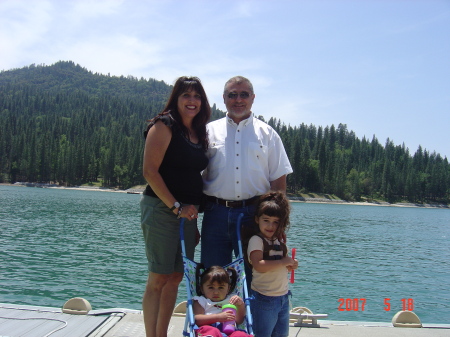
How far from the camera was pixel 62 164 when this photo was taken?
108m

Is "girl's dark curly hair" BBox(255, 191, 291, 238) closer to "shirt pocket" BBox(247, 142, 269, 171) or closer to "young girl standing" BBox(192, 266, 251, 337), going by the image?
"shirt pocket" BBox(247, 142, 269, 171)

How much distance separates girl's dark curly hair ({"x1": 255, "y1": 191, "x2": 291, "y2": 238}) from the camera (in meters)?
3.91

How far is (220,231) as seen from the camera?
4207 millimetres

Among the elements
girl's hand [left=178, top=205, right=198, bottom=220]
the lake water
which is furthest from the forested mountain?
girl's hand [left=178, top=205, right=198, bottom=220]

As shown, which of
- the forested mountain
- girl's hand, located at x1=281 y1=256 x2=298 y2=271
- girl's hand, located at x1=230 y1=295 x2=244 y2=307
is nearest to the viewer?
girl's hand, located at x1=230 y1=295 x2=244 y2=307

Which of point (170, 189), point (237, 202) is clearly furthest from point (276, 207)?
point (170, 189)

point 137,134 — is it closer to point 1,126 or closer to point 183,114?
point 1,126

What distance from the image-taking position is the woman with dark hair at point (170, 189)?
13.0 ft

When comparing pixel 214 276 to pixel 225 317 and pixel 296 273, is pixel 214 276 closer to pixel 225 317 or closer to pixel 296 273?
pixel 225 317

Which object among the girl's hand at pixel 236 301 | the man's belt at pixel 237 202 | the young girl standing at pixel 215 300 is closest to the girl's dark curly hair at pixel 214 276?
the young girl standing at pixel 215 300

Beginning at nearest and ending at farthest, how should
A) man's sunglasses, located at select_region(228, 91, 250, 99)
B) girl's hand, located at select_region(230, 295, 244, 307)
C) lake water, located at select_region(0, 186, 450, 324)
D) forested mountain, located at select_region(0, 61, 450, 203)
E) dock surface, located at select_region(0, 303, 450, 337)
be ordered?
girl's hand, located at select_region(230, 295, 244, 307), man's sunglasses, located at select_region(228, 91, 250, 99), dock surface, located at select_region(0, 303, 450, 337), lake water, located at select_region(0, 186, 450, 324), forested mountain, located at select_region(0, 61, 450, 203)

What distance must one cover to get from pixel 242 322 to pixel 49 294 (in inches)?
396

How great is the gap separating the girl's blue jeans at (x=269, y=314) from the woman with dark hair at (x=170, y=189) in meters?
0.85

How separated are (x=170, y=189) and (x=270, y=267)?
123 cm
